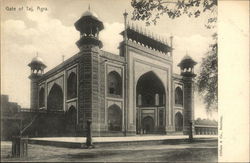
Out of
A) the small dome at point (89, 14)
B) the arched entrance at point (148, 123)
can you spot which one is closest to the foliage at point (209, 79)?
→ the small dome at point (89, 14)

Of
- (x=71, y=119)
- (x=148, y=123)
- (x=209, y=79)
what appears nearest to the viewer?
(x=209, y=79)

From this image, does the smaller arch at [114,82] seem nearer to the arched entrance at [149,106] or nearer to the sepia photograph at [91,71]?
the sepia photograph at [91,71]

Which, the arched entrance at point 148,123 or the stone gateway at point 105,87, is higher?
the stone gateway at point 105,87

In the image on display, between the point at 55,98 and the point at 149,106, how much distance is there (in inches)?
203

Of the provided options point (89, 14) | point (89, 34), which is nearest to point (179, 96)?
point (89, 34)

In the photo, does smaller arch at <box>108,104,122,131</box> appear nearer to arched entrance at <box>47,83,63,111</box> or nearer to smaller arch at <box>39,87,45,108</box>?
arched entrance at <box>47,83,63,111</box>

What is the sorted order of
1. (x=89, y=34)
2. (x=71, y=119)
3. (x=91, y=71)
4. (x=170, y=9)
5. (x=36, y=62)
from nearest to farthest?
(x=170, y=9), (x=36, y=62), (x=89, y=34), (x=71, y=119), (x=91, y=71)

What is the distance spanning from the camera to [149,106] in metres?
12.4

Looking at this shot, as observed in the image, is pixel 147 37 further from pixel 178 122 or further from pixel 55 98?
pixel 178 122

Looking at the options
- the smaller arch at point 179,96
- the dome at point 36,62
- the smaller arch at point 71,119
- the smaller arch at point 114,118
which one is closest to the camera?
the dome at point 36,62

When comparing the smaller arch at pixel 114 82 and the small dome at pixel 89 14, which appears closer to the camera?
the small dome at pixel 89 14

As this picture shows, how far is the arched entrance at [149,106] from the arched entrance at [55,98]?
365cm

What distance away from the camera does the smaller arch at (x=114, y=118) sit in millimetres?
8184

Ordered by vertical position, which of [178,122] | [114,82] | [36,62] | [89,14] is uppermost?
[89,14]
